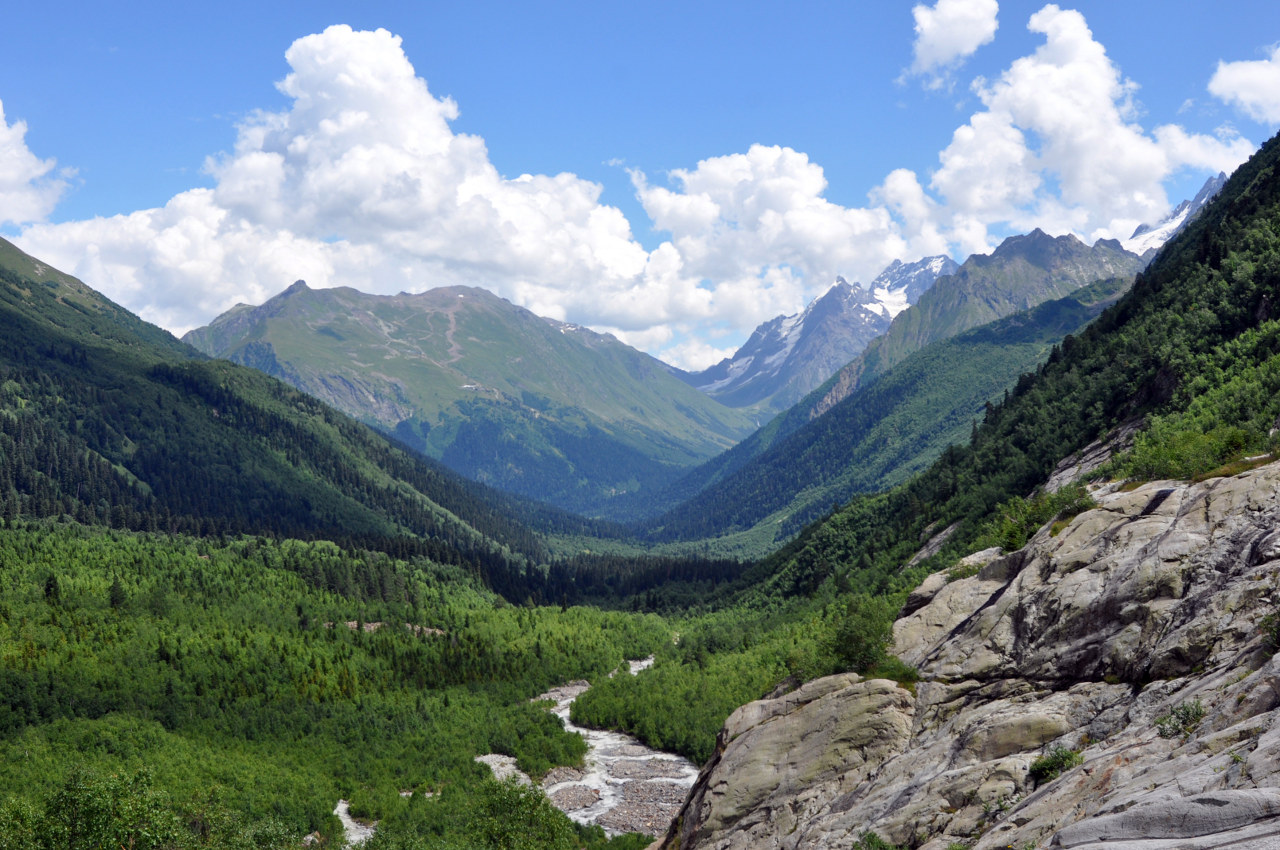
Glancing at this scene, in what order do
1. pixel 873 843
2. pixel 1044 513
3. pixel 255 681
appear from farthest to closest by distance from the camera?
pixel 255 681
pixel 1044 513
pixel 873 843

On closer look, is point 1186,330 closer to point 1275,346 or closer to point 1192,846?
point 1275,346

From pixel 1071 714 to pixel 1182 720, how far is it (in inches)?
291

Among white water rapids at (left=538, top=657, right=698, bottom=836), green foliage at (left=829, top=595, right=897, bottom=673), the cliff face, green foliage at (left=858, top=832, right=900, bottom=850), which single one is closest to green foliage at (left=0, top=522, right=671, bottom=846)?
white water rapids at (left=538, top=657, right=698, bottom=836)

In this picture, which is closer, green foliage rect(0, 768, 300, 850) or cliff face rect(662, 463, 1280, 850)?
cliff face rect(662, 463, 1280, 850)

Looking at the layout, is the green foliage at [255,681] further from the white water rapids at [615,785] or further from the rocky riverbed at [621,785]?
the rocky riverbed at [621,785]

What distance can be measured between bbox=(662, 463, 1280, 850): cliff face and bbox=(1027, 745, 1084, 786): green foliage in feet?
1.17

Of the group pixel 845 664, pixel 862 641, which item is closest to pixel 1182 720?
pixel 862 641

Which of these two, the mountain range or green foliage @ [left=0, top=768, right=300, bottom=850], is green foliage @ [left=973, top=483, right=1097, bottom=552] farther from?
green foliage @ [left=0, top=768, right=300, bottom=850]

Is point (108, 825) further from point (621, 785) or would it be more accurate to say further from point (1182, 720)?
point (1182, 720)

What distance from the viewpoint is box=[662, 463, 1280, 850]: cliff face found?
810 inches

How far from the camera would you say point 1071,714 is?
103ft

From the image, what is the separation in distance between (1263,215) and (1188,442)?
81.3 metres

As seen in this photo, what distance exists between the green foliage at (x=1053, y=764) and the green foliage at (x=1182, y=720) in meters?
3.47

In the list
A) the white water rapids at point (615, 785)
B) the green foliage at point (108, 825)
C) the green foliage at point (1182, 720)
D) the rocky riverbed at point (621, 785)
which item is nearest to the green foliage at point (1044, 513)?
the green foliage at point (1182, 720)
